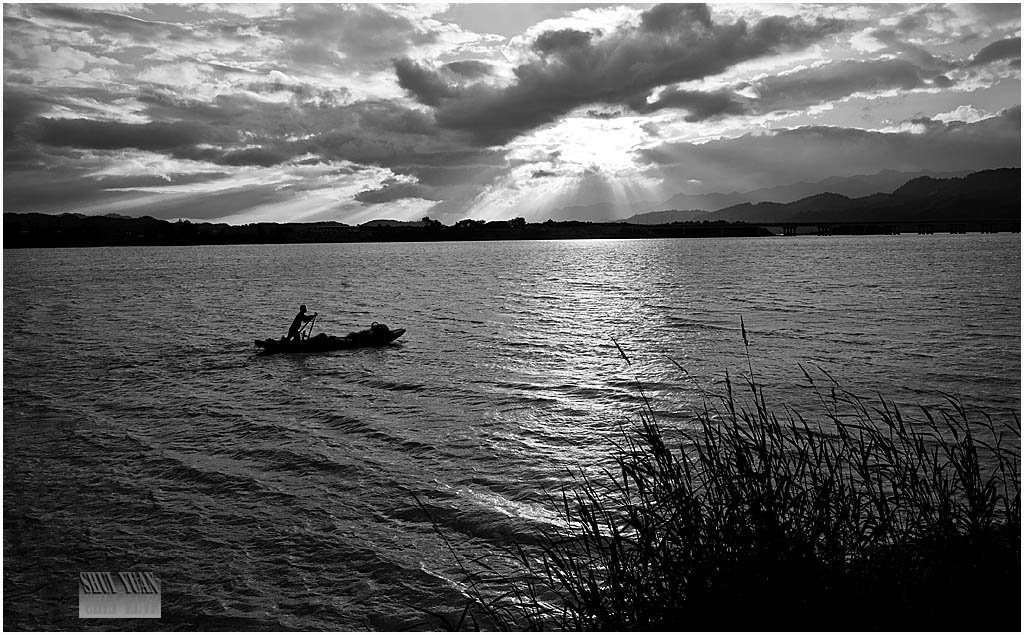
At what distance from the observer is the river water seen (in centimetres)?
1044

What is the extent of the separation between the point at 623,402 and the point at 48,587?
14540mm

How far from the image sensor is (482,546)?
1111 centimetres

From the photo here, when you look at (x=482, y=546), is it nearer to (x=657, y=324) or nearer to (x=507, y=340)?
(x=507, y=340)

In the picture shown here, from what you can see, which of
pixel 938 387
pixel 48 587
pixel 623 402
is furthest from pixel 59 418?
pixel 938 387

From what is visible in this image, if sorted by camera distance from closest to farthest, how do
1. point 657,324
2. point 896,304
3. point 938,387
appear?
point 938,387 → point 657,324 → point 896,304

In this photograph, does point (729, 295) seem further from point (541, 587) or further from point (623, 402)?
point (541, 587)

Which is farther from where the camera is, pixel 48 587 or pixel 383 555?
pixel 383 555

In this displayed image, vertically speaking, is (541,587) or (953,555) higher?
(953,555)

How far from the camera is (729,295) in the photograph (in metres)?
58.8

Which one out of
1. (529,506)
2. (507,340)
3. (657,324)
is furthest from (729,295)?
(529,506)

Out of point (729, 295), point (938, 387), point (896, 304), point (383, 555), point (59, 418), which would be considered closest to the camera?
point (383, 555)

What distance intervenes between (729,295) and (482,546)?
51455 millimetres

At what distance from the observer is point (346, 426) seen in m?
18.6

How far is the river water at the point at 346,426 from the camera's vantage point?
34.2 feet
